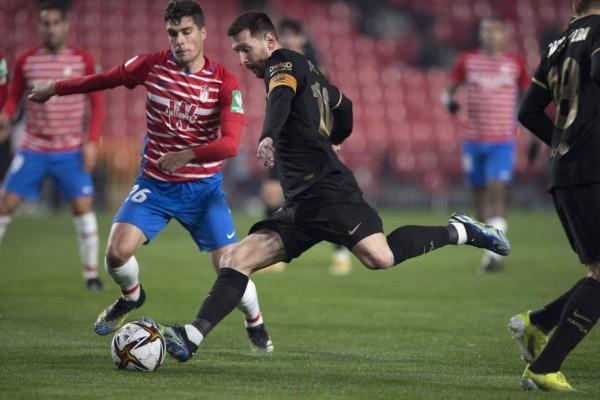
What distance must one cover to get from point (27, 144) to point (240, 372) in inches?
212

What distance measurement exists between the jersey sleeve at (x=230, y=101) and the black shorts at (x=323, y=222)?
0.74m

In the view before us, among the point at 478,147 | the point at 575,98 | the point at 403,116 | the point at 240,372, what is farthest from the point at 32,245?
the point at 403,116

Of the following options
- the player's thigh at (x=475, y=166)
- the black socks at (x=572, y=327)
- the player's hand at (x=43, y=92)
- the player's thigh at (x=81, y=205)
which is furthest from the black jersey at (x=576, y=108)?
the player's thigh at (x=475, y=166)

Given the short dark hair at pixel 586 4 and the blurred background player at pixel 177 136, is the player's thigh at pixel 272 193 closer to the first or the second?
the blurred background player at pixel 177 136

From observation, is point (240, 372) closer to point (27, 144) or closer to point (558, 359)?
point (558, 359)

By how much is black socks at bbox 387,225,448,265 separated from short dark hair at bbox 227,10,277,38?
146 cm

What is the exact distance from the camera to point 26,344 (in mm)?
6898

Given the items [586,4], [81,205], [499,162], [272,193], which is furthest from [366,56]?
[586,4]

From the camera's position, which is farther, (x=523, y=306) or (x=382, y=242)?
(x=523, y=306)

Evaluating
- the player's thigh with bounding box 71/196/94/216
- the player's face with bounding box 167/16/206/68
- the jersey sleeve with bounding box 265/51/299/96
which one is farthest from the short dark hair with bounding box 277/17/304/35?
the jersey sleeve with bounding box 265/51/299/96

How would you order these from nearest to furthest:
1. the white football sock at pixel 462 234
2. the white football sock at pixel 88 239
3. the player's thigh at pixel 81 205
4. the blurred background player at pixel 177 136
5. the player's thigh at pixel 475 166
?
the white football sock at pixel 462 234 < the blurred background player at pixel 177 136 < the player's thigh at pixel 81 205 < the white football sock at pixel 88 239 < the player's thigh at pixel 475 166

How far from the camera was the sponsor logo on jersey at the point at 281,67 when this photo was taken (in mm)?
5824

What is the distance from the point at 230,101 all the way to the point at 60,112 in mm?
4252

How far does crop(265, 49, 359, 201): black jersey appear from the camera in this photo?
602 centimetres
